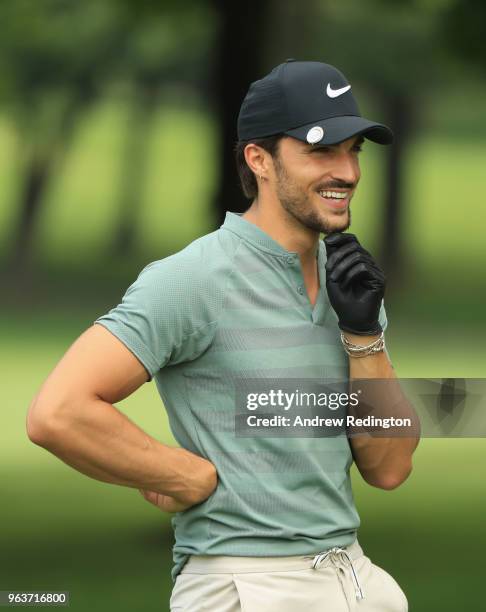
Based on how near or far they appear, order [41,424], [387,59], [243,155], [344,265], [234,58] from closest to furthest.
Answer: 1. [41,424]
2. [344,265]
3. [243,155]
4. [234,58]
5. [387,59]

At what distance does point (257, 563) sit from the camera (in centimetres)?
367

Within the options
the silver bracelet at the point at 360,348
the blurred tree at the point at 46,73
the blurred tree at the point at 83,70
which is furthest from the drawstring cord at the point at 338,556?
the blurred tree at the point at 46,73

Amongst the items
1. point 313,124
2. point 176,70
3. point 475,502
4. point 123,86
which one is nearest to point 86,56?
point 176,70

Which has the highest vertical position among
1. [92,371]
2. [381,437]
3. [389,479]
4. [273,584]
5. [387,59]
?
[387,59]

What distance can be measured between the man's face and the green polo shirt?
198mm

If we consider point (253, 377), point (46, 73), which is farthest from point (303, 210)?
point (46, 73)

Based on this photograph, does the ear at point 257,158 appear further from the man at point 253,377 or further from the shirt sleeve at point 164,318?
the shirt sleeve at point 164,318

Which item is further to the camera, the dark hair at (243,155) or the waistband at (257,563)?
the dark hair at (243,155)

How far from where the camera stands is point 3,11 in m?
9.20

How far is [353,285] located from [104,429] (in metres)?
0.70

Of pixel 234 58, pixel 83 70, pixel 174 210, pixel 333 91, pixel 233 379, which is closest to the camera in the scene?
pixel 233 379

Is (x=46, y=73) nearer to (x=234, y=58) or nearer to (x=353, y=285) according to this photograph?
(x=234, y=58)

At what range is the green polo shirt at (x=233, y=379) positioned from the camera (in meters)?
3.64

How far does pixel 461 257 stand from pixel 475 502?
79.6ft
